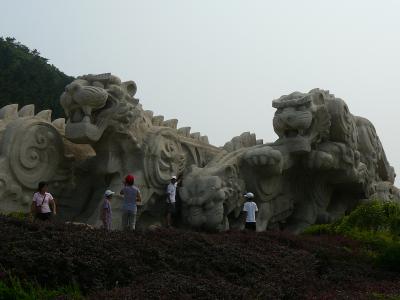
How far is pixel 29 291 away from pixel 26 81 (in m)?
14.7

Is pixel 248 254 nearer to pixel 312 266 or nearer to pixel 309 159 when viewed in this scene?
pixel 312 266

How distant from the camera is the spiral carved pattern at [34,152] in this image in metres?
7.94

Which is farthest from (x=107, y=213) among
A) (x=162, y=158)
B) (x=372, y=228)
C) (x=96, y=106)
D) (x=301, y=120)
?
(x=301, y=120)

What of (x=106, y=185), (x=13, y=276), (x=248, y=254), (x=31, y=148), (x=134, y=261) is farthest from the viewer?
(x=106, y=185)

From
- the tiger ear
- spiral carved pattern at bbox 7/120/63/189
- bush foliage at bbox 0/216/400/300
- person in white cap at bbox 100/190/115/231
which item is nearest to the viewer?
bush foliage at bbox 0/216/400/300

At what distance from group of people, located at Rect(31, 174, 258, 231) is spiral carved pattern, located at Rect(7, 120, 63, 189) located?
0.79ft

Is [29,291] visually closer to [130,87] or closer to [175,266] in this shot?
[175,266]

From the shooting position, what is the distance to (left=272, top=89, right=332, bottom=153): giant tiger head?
10266 millimetres

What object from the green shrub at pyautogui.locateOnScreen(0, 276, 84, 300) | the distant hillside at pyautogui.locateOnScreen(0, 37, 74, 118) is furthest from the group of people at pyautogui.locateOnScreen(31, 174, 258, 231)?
the distant hillside at pyautogui.locateOnScreen(0, 37, 74, 118)

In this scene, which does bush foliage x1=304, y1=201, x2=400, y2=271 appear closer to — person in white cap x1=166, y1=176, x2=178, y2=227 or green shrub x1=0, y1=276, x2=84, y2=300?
person in white cap x1=166, y1=176, x2=178, y2=227

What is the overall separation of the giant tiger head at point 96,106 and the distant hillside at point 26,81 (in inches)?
381

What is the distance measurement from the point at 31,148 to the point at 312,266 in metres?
3.77

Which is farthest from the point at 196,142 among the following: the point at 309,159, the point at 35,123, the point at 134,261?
the point at 134,261

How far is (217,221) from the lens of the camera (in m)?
9.09
